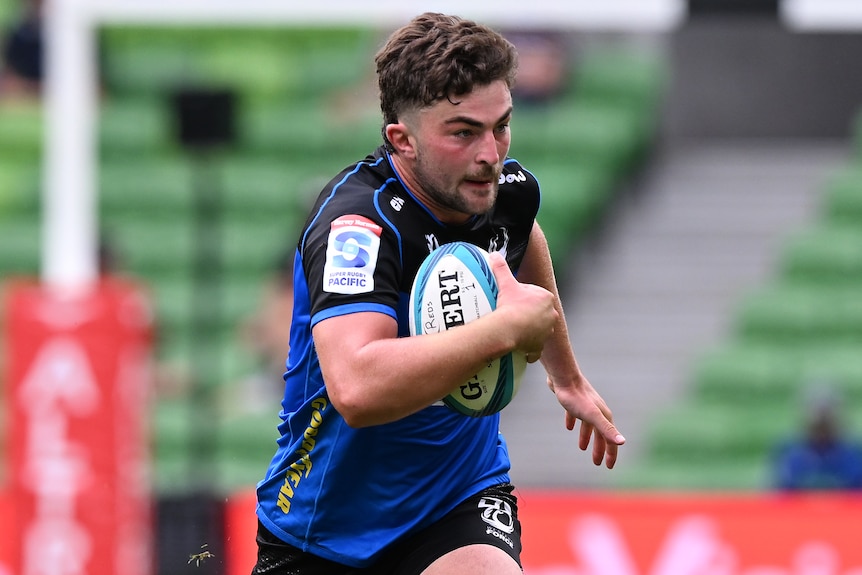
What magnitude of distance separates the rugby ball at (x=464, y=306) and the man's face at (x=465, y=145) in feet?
0.41

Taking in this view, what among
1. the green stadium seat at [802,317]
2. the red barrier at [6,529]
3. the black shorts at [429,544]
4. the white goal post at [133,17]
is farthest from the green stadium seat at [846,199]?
the black shorts at [429,544]

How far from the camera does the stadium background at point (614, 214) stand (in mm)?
11531

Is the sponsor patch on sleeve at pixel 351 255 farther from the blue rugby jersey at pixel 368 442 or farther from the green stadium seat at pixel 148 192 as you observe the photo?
the green stadium seat at pixel 148 192

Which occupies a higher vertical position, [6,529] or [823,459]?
[823,459]

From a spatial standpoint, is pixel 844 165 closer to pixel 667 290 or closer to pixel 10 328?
pixel 667 290

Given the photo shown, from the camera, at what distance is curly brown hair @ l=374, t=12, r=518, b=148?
3.77m

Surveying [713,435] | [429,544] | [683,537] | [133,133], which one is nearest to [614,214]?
[713,435]

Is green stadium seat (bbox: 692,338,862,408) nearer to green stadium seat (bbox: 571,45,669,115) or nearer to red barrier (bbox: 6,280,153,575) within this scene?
green stadium seat (bbox: 571,45,669,115)

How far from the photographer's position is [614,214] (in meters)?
13.1

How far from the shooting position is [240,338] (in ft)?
41.8

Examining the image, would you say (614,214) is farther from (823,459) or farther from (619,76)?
(823,459)

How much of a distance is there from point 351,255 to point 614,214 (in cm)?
954

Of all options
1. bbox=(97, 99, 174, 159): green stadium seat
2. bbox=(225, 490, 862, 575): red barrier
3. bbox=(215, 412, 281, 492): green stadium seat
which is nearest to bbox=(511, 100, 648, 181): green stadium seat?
bbox=(215, 412, 281, 492): green stadium seat

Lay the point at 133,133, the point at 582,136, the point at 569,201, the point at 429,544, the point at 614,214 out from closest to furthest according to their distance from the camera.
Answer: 1. the point at 429,544
2. the point at 569,201
3. the point at 614,214
4. the point at 582,136
5. the point at 133,133
